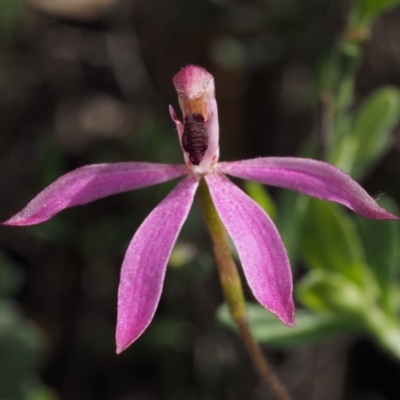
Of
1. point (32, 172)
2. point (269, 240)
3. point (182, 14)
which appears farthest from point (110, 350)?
point (269, 240)

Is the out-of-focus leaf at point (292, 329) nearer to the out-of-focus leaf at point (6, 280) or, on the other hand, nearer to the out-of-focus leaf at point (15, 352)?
the out-of-focus leaf at point (15, 352)

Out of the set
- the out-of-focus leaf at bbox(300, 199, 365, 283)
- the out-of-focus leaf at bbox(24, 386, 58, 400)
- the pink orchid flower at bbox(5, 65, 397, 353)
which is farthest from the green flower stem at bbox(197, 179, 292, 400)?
the out-of-focus leaf at bbox(24, 386, 58, 400)

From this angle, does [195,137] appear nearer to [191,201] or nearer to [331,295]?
[191,201]

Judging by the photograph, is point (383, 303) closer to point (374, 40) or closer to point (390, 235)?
point (390, 235)

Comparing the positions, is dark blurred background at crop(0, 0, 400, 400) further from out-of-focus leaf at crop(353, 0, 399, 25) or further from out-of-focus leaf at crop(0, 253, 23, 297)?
out-of-focus leaf at crop(353, 0, 399, 25)

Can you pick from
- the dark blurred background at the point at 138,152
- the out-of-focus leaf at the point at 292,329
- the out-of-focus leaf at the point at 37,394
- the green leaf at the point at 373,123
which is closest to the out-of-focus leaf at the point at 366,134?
the green leaf at the point at 373,123

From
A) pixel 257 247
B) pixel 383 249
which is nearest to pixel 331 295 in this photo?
pixel 383 249
